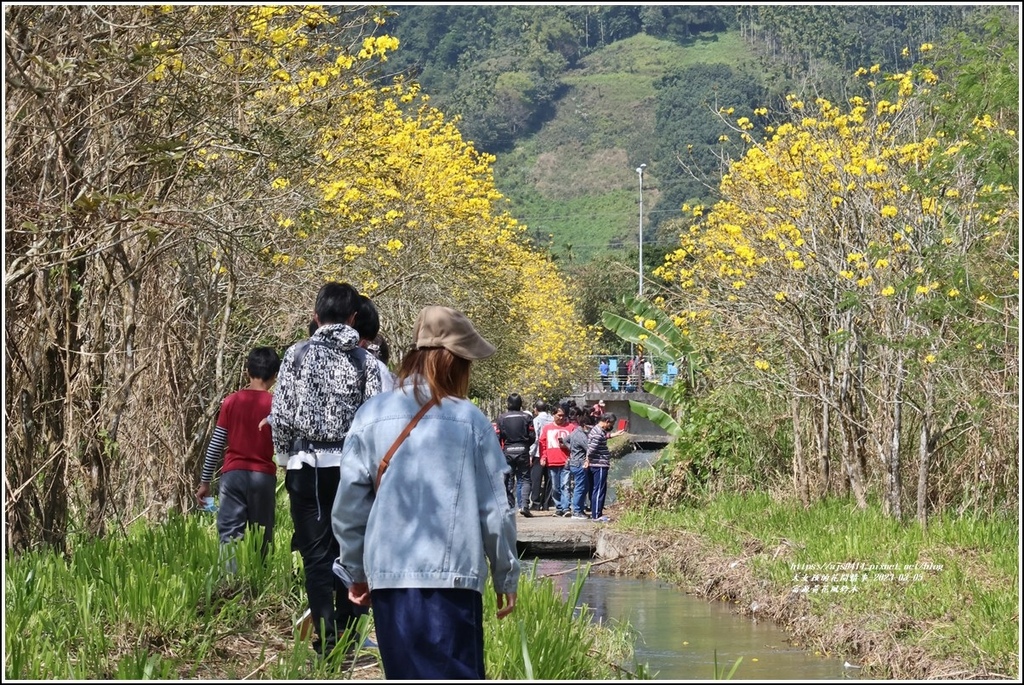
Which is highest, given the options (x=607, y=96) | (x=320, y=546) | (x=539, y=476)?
(x=607, y=96)

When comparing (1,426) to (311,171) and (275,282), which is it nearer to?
(311,171)

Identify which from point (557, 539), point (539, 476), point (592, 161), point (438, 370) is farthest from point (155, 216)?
point (592, 161)

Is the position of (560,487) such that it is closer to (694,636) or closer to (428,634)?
(694,636)

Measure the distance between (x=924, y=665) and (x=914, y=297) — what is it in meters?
4.34

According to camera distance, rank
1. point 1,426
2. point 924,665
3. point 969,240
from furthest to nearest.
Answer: point 969,240 → point 924,665 → point 1,426

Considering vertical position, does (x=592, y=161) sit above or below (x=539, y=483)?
above

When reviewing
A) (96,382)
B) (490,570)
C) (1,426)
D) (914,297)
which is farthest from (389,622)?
(914,297)

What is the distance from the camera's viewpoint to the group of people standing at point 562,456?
18641 millimetres

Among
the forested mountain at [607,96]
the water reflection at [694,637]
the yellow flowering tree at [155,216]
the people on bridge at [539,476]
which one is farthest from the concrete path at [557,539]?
the forested mountain at [607,96]

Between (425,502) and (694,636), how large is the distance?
7856 mm

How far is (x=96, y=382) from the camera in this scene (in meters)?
9.88

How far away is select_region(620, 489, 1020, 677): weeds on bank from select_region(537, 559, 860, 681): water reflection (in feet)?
1.71

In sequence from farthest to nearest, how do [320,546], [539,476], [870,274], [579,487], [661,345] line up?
[539,476] < [661,345] < [579,487] < [870,274] < [320,546]

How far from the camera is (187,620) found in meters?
7.16
